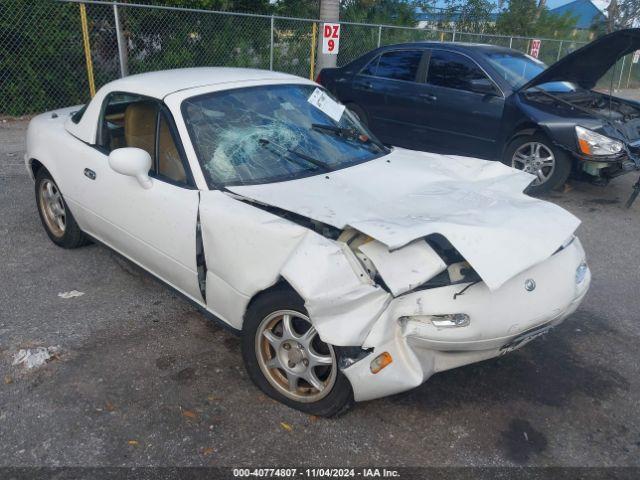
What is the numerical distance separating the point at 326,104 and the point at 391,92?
12.8ft

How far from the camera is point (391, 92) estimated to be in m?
7.60

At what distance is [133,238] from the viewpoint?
11.5 ft

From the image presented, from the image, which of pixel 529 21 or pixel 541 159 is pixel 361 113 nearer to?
pixel 541 159

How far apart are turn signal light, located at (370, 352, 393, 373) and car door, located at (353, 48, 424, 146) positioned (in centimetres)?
547

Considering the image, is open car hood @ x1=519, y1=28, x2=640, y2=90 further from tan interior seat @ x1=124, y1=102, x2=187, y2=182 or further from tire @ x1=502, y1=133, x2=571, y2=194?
tan interior seat @ x1=124, y1=102, x2=187, y2=182

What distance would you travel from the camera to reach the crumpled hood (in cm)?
247

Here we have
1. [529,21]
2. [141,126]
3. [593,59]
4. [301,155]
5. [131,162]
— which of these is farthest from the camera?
[529,21]

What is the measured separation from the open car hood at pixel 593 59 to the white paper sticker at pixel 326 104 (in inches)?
120

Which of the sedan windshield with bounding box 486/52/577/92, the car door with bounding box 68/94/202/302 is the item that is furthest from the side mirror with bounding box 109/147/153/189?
the sedan windshield with bounding box 486/52/577/92

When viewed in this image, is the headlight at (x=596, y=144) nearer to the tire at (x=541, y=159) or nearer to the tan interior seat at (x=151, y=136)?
the tire at (x=541, y=159)

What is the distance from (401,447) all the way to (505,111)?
505cm

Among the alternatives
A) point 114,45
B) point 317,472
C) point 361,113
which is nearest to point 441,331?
point 317,472

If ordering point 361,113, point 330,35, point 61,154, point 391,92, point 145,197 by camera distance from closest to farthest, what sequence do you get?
1. point 145,197
2. point 61,154
3. point 391,92
4. point 361,113
5. point 330,35

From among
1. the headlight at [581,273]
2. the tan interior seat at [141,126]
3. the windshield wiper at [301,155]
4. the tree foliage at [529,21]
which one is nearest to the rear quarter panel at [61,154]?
the tan interior seat at [141,126]
